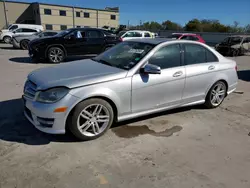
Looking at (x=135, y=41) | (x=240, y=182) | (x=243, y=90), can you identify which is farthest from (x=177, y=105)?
(x=243, y=90)

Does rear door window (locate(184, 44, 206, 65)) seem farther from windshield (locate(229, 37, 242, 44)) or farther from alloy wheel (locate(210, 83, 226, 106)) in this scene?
windshield (locate(229, 37, 242, 44))

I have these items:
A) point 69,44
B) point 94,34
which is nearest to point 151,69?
point 69,44

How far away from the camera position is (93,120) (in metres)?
3.27

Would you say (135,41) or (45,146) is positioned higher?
(135,41)

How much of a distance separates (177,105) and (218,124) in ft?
2.74

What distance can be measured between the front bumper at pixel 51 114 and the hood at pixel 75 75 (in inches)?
8.9

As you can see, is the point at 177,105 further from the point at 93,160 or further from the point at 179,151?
the point at 93,160

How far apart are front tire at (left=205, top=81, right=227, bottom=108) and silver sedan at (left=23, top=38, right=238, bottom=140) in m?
0.02

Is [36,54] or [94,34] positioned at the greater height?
[94,34]

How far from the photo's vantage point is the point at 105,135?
3.50 m

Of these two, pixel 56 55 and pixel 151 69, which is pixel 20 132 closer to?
pixel 151 69

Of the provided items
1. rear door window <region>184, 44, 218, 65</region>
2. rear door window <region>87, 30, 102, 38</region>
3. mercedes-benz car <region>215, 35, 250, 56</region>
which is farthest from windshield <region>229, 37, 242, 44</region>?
rear door window <region>184, 44, 218, 65</region>

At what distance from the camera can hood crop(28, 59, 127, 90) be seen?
3064 mm

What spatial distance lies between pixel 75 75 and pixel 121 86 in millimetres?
734
